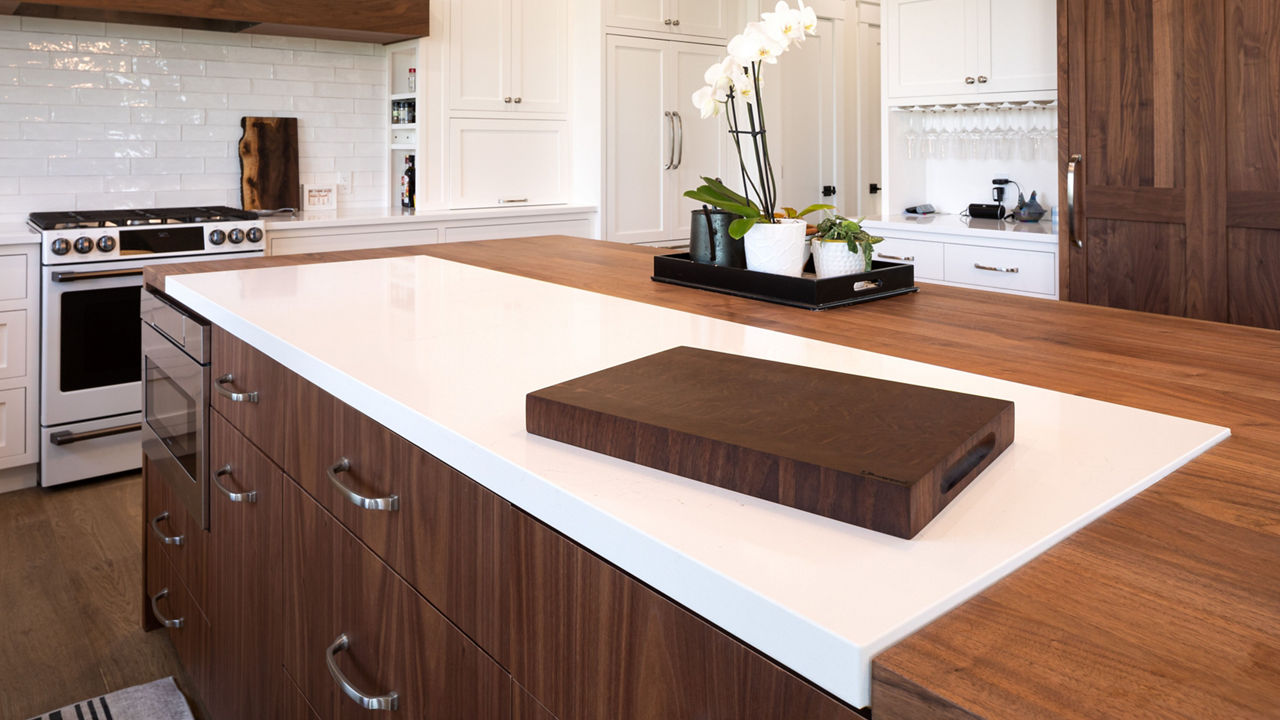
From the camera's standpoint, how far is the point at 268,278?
2039mm

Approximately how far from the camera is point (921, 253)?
4.49 metres

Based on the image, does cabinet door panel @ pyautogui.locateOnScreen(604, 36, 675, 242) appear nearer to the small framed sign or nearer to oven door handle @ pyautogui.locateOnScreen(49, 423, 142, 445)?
the small framed sign

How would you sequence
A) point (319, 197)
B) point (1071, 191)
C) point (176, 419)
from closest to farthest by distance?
point (176, 419) < point (1071, 191) < point (319, 197)

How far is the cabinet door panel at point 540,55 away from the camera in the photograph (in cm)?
508

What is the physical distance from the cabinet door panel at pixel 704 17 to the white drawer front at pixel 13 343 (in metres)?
3.59

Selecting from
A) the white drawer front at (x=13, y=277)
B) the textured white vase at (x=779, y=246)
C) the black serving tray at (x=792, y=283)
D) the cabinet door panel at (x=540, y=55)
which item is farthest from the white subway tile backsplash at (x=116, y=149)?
the textured white vase at (x=779, y=246)

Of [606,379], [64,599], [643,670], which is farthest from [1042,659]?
[64,599]

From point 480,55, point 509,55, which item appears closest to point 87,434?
point 480,55

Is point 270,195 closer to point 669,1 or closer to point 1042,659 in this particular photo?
point 669,1

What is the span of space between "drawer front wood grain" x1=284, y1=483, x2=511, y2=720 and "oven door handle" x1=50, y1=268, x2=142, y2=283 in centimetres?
255

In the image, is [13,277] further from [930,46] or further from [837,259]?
[930,46]

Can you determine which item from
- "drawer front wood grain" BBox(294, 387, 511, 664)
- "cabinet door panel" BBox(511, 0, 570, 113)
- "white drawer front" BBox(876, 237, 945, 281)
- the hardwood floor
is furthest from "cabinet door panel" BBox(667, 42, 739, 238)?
"drawer front wood grain" BBox(294, 387, 511, 664)

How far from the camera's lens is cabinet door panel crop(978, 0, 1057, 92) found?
4.16 meters

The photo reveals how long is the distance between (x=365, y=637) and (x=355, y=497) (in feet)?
0.67
